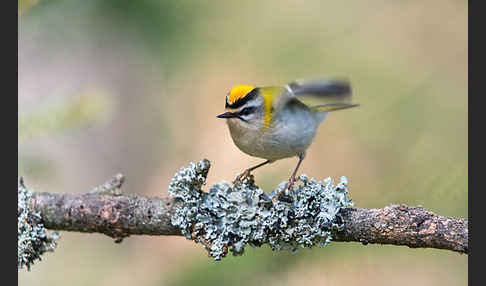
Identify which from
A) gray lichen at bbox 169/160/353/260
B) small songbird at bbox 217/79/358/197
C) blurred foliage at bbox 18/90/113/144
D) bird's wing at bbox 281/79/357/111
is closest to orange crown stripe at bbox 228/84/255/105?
small songbird at bbox 217/79/358/197

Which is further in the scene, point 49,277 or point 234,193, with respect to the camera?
point 49,277

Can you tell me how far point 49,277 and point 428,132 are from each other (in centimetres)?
240

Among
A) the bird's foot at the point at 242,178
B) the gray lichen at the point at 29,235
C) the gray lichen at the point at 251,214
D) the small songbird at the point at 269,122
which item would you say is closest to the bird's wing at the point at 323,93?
the small songbird at the point at 269,122

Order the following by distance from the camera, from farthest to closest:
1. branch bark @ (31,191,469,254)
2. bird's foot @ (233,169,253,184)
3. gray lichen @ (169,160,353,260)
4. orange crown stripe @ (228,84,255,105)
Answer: orange crown stripe @ (228,84,255,105) < bird's foot @ (233,169,253,184) < gray lichen @ (169,160,353,260) < branch bark @ (31,191,469,254)

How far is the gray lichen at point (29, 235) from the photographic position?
7.07 ft

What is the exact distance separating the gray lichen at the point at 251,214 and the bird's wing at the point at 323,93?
761mm

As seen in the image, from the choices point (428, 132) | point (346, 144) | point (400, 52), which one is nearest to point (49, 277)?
point (346, 144)

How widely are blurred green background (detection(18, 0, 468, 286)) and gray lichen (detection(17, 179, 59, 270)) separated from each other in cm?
16

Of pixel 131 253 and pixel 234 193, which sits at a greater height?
pixel 234 193

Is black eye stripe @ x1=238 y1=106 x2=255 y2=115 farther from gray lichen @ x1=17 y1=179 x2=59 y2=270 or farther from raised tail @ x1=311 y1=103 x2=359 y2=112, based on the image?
gray lichen @ x1=17 y1=179 x2=59 y2=270

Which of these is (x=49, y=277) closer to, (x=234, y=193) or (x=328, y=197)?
(x=234, y=193)

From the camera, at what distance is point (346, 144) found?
3199mm

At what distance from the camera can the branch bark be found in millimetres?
1735

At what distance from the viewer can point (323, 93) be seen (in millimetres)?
2668
